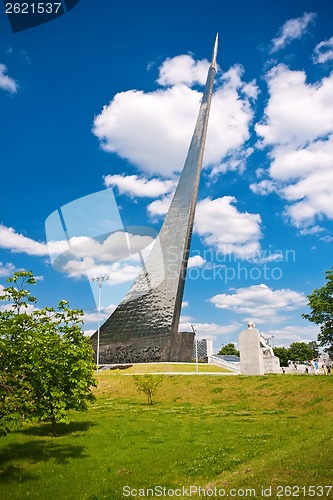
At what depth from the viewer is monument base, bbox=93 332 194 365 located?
3316 centimetres

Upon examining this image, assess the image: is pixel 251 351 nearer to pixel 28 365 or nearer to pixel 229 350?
pixel 28 365

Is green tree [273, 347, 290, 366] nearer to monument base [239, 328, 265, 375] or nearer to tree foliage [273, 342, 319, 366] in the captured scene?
tree foliage [273, 342, 319, 366]

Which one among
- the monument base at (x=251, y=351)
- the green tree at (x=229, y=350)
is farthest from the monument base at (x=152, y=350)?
the green tree at (x=229, y=350)

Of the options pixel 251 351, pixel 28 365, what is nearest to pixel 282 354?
pixel 251 351

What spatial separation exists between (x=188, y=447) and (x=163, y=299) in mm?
24649

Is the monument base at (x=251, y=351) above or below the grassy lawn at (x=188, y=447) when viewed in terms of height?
above

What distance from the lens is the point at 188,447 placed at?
10789mm

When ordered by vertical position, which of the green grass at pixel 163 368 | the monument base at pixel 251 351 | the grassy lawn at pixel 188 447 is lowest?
the grassy lawn at pixel 188 447

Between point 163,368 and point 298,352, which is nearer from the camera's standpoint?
point 163,368

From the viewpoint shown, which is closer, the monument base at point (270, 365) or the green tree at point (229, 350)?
the monument base at point (270, 365)

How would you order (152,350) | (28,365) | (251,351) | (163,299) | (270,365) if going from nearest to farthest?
(28,365)
(251,351)
(270,365)
(152,350)
(163,299)

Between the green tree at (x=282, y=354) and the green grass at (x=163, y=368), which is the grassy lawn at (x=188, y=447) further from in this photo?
the green tree at (x=282, y=354)

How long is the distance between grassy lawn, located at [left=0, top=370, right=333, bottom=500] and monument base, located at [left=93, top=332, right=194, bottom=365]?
12.5 metres

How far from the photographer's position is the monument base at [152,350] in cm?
3316
